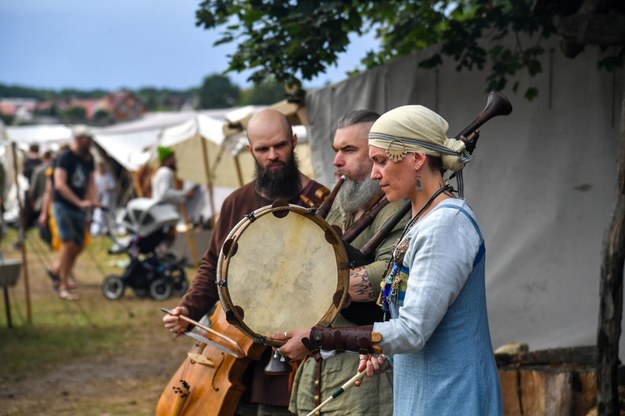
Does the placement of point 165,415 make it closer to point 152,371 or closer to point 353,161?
point 353,161

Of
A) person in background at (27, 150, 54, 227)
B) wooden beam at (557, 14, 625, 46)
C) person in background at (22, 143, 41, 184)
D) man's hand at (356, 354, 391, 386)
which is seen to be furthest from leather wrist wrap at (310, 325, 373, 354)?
person in background at (22, 143, 41, 184)

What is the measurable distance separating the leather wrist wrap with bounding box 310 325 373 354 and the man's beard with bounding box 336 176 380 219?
97cm

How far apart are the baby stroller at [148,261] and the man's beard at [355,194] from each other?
892 centimetres

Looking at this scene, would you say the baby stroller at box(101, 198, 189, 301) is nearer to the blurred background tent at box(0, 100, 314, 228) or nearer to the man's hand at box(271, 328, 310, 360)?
the blurred background tent at box(0, 100, 314, 228)

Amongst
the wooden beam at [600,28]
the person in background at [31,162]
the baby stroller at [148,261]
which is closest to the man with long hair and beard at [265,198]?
the wooden beam at [600,28]

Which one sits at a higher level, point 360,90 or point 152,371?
point 360,90

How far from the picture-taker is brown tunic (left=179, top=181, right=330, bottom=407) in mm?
4270

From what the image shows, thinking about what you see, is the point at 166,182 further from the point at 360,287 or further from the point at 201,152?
the point at 360,287

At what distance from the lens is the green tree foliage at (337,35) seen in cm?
619

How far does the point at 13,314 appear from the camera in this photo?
38.1ft

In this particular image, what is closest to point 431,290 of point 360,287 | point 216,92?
point 360,287

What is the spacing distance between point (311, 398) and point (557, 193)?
3.52 metres

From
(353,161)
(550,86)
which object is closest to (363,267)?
(353,161)

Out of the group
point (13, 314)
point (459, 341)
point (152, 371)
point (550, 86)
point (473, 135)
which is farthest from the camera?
point (13, 314)
